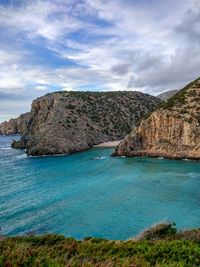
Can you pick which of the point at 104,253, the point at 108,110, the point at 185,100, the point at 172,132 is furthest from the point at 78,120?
the point at 104,253

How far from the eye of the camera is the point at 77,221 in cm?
1642

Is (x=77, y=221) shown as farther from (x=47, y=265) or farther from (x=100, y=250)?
(x=47, y=265)

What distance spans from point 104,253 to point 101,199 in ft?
41.3

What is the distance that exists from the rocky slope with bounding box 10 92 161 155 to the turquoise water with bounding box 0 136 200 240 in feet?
69.2

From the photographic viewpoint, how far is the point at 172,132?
38.9 metres

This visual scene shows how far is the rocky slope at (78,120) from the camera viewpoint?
5619 cm

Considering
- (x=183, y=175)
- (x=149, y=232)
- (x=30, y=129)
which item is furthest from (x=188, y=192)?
(x=30, y=129)

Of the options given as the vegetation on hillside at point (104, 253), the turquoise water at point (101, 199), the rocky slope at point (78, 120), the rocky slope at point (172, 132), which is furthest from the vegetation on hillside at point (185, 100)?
the vegetation on hillside at point (104, 253)

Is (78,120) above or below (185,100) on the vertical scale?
below

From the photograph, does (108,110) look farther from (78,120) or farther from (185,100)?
(185,100)

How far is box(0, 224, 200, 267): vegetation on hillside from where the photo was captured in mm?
6668

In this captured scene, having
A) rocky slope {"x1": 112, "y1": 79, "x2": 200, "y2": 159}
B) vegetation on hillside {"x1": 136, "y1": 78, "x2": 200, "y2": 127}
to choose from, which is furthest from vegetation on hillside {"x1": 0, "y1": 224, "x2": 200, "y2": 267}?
vegetation on hillside {"x1": 136, "y1": 78, "x2": 200, "y2": 127}

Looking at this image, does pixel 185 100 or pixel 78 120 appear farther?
pixel 78 120

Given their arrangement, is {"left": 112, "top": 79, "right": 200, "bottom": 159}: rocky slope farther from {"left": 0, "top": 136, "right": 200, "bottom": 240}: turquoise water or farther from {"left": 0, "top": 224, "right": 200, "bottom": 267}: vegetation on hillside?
{"left": 0, "top": 224, "right": 200, "bottom": 267}: vegetation on hillside
